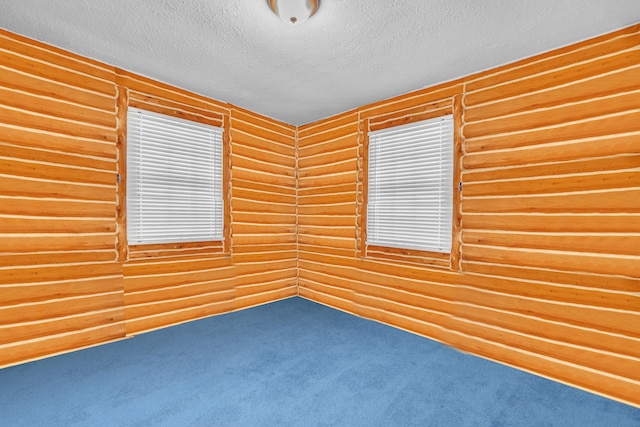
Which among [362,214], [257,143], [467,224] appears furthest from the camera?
[257,143]

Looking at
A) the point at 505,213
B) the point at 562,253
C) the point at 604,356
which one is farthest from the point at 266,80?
the point at 604,356

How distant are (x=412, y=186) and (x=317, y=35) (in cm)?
172

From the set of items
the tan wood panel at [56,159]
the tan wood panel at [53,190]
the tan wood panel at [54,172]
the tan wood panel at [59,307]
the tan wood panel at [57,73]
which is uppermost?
the tan wood panel at [57,73]

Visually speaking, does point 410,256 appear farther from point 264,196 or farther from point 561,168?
point 264,196

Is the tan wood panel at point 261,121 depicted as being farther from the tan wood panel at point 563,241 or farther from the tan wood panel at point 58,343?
the tan wood panel at point 563,241

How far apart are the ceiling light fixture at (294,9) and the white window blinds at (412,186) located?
5.50 feet

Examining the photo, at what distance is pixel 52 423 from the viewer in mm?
1712

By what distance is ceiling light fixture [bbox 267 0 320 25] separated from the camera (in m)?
1.86

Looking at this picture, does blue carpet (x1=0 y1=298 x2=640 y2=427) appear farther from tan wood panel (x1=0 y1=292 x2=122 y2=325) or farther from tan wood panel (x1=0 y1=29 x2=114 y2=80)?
tan wood panel (x1=0 y1=29 x2=114 y2=80)

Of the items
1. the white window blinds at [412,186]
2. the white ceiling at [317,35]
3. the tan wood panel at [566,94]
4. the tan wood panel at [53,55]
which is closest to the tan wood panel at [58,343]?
the tan wood panel at [53,55]

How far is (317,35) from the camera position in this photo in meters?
2.24

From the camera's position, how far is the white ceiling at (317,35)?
1.96 m

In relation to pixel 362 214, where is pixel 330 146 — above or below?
above

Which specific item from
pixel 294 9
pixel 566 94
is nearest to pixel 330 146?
pixel 294 9
